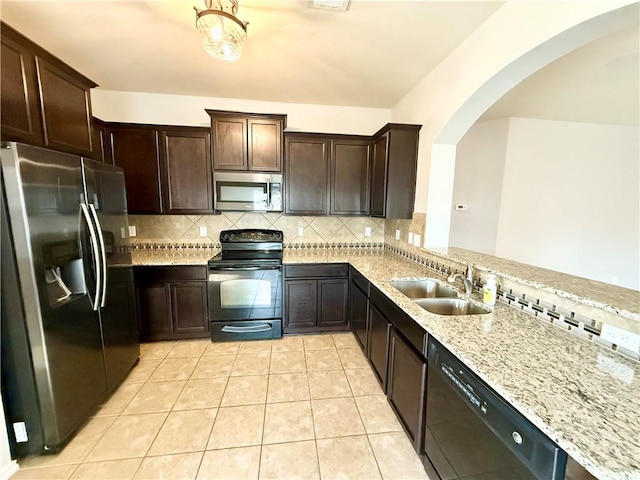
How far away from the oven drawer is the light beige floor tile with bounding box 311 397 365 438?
1.03 metres

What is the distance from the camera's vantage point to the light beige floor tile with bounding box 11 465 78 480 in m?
1.42

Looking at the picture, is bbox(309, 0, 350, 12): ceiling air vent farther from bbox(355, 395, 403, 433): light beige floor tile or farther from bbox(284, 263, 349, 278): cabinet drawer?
bbox(355, 395, 403, 433): light beige floor tile

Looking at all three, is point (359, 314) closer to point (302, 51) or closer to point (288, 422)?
point (288, 422)

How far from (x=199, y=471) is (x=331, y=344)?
159cm

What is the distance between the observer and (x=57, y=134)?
1.67m

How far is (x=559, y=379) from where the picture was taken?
3.01 feet

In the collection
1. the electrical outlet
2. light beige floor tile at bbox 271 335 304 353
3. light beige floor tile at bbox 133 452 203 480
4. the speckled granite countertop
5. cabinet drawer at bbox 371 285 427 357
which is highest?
the electrical outlet

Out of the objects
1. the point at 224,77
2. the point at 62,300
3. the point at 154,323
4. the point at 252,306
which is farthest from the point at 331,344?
the point at 224,77

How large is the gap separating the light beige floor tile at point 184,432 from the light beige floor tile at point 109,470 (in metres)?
0.10

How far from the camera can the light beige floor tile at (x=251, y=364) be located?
7.62 ft

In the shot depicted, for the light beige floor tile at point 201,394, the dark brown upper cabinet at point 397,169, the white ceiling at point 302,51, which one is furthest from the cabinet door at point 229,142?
the light beige floor tile at point 201,394

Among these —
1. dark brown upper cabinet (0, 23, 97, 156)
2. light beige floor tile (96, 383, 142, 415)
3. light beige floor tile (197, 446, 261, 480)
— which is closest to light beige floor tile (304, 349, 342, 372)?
light beige floor tile (197, 446, 261, 480)

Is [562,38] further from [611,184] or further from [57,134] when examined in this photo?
[611,184]

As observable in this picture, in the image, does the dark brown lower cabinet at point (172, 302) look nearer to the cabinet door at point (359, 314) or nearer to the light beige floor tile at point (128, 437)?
the light beige floor tile at point (128, 437)
